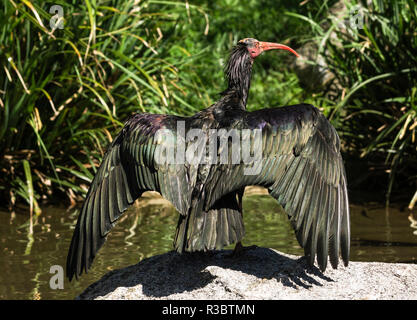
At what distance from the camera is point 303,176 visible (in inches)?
155

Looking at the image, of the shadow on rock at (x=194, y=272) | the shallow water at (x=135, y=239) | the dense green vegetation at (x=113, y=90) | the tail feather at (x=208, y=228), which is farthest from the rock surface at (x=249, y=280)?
the dense green vegetation at (x=113, y=90)

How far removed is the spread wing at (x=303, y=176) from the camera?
3.86 m

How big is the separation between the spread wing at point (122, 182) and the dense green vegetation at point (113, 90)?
2.11m

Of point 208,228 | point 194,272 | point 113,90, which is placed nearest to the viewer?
point 208,228

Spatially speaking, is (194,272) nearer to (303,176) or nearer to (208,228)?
(208,228)

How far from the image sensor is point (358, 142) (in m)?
7.57

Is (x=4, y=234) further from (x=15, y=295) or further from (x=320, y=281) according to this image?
(x=320, y=281)

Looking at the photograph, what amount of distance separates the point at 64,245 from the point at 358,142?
11.0 feet

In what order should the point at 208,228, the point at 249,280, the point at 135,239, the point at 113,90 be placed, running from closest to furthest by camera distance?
the point at 208,228, the point at 249,280, the point at 135,239, the point at 113,90

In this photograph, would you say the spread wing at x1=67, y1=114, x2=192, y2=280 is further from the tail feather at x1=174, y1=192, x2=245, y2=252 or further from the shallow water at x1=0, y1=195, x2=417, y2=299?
the shallow water at x1=0, y1=195, x2=417, y2=299

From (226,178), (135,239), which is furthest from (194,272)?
(135,239)

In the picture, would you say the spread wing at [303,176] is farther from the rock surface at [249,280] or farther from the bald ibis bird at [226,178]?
the rock surface at [249,280]

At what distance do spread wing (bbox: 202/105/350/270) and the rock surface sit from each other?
0.24m

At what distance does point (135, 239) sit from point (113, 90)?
1.78 metres
